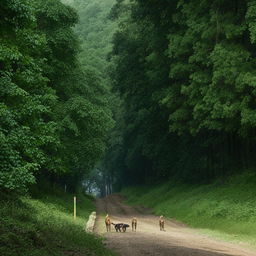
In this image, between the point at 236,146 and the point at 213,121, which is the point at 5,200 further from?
the point at 236,146

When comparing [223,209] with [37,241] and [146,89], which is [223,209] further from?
[37,241]

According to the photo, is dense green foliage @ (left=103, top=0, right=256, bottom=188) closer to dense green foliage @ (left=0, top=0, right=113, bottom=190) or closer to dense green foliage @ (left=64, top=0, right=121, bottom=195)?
dense green foliage @ (left=0, top=0, right=113, bottom=190)

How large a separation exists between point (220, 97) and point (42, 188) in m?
15.8

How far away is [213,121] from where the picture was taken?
29.4 meters

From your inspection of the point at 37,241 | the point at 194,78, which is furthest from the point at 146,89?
the point at 37,241

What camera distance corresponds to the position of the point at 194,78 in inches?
1181

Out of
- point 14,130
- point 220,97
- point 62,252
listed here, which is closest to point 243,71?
point 220,97

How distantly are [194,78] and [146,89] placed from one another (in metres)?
11.6

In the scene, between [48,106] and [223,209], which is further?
[223,209]

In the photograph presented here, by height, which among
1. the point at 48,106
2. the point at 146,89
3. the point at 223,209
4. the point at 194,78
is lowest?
the point at 223,209

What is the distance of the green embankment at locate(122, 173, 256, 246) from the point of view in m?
24.0

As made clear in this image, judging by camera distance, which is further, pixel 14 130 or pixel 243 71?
pixel 243 71

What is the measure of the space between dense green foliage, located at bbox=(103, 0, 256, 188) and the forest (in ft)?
0.27

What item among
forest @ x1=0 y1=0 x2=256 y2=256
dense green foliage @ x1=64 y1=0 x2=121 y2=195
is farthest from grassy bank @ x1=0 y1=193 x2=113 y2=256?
dense green foliage @ x1=64 y1=0 x2=121 y2=195
